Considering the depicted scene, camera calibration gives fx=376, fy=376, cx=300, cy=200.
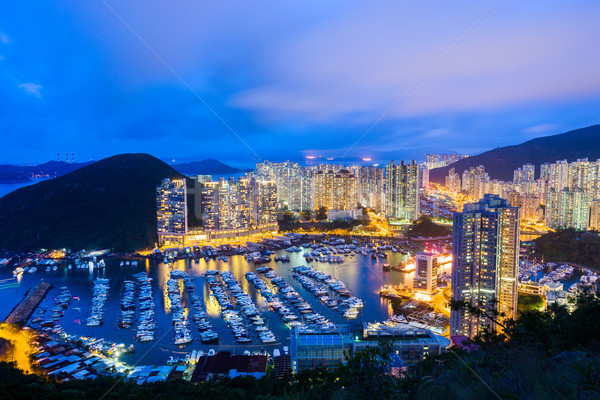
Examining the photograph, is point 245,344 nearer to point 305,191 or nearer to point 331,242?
point 331,242

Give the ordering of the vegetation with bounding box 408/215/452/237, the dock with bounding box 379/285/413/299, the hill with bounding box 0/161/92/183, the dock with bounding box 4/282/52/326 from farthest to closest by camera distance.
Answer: the hill with bounding box 0/161/92/183, the vegetation with bounding box 408/215/452/237, the dock with bounding box 379/285/413/299, the dock with bounding box 4/282/52/326

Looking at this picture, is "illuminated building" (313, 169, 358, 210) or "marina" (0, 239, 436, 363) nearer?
"marina" (0, 239, 436, 363)

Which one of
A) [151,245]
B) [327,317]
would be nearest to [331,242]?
[151,245]

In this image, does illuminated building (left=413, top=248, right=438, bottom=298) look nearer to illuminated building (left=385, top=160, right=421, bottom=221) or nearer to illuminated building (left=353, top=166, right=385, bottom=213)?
illuminated building (left=385, top=160, right=421, bottom=221)

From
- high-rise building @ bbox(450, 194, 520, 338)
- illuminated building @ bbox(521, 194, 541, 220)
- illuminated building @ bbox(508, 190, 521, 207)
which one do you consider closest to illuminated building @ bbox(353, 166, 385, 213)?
illuminated building @ bbox(508, 190, 521, 207)

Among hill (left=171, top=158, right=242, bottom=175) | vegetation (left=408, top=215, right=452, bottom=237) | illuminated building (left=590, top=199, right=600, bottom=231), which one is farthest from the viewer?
hill (left=171, top=158, right=242, bottom=175)
